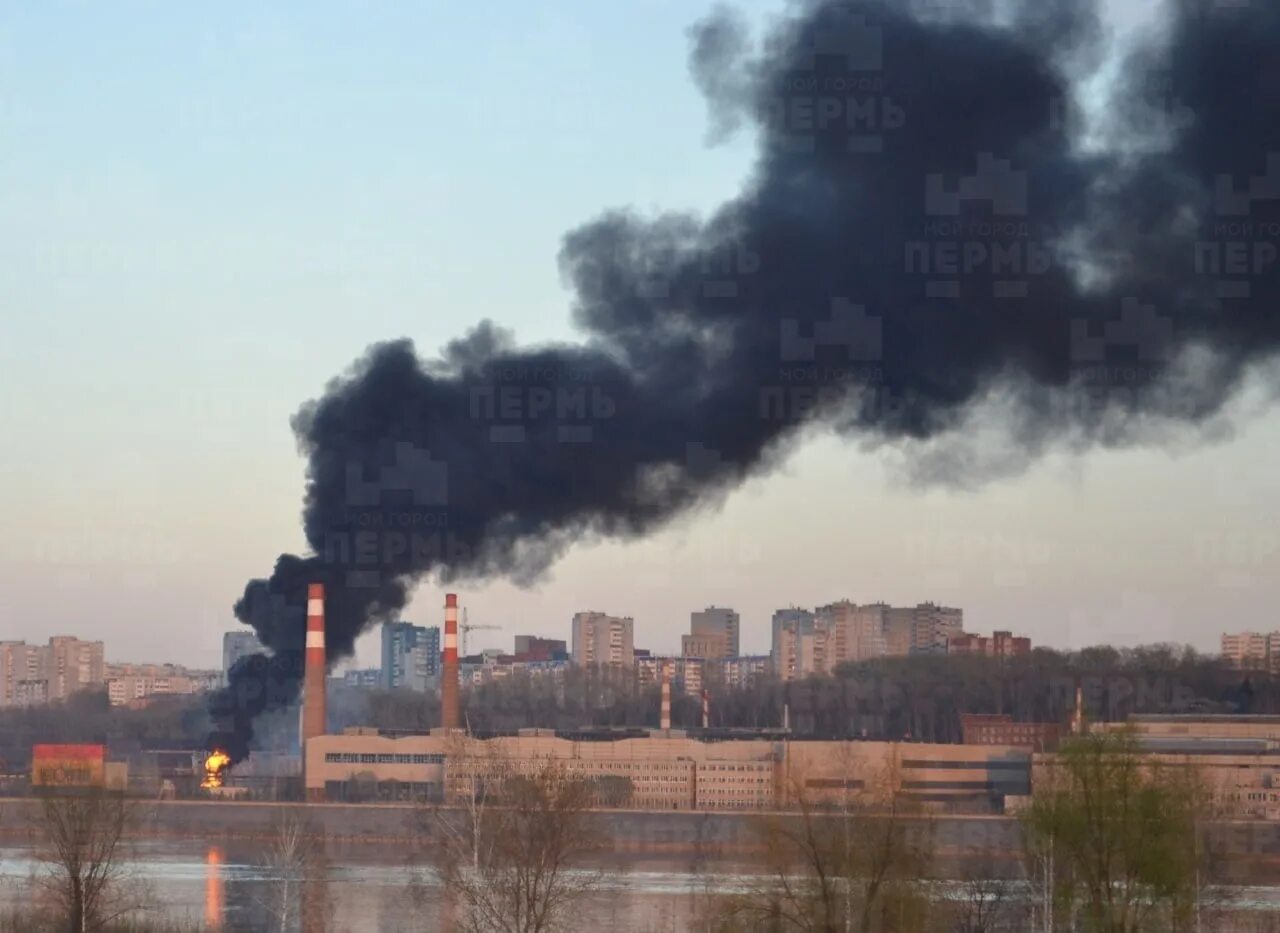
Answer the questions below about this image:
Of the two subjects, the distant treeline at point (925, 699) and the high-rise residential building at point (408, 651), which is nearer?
the distant treeline at point (925, 699)

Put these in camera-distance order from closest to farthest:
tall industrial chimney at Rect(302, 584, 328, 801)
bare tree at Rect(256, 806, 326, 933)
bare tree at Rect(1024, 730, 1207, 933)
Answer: bare tree at Rect(1024, 730, 1207, 933)
bare tree at Rect(256, 806, 326, 933)
tall industrial chimney at Rect(302, 584, 328, 801)

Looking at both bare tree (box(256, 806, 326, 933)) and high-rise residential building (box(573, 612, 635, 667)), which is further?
high-rise residential building (box(573, 612, 635, 667))

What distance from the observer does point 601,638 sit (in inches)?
5881

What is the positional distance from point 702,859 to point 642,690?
158 feet

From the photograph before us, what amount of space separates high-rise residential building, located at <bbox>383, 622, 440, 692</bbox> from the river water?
296 ft

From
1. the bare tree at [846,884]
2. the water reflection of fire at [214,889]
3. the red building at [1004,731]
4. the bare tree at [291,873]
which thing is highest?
the red building at [1004,731]

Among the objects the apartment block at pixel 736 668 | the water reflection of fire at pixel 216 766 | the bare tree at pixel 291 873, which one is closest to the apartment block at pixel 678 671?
the apartment block at pixel 736 668

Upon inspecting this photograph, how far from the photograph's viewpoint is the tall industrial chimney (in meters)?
Answer: 58.9

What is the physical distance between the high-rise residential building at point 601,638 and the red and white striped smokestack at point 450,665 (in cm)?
7515

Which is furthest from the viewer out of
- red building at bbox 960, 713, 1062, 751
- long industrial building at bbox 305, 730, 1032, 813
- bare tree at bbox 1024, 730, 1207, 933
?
red building at bbox 960, 713, 1062, 751

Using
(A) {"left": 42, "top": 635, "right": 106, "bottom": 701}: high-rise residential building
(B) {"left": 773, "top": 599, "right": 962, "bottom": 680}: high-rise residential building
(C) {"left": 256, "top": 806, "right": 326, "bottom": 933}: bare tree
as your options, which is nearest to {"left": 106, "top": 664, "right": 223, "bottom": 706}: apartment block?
(A) {"left": 42, "top": 635, "right": 106, "bottom": 701}: high-rise residential building

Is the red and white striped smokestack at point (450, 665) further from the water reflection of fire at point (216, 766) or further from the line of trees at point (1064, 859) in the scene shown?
the line of trees at point (1064, 859)

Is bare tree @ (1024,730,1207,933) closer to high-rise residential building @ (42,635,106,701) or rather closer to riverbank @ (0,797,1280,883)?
riverbank @ (0,797,1280,883)

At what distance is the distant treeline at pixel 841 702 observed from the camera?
8512 cm
